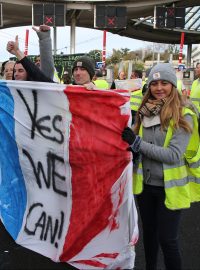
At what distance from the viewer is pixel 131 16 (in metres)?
32.6

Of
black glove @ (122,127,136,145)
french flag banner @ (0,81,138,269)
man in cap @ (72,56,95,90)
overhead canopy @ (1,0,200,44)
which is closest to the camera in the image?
black glove @ (122,127,136,145)

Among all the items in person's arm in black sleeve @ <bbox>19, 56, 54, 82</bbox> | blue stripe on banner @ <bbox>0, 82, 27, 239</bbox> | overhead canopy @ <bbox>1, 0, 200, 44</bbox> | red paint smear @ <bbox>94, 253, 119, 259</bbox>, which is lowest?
red paint smear @ <bbox>94, 253, 119, 259</bbox>

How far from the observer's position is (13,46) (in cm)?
361

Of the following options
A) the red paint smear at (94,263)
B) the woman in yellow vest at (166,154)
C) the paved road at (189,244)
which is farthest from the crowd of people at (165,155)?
the paved road at (189,244)

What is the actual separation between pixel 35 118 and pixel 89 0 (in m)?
22.2

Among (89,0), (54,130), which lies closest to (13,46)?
(54,130)

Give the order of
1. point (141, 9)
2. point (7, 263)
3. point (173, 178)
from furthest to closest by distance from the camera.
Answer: point (141, 9), point (7, 263), point (173, 178)

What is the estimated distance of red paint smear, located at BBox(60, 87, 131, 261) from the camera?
9.19 ft

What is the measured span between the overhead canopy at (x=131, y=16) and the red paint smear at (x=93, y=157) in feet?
72.9

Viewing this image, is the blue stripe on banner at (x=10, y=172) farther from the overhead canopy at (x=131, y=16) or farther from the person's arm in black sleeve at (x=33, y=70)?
the overhead canopy at (x=131, y=16)

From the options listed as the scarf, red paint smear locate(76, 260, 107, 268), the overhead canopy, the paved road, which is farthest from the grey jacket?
the overhead canopy

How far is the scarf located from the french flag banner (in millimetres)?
168

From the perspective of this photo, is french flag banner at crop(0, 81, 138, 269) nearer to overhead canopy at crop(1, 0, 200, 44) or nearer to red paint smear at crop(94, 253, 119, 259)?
red paint smear at crop(94, 253, 119, 259)

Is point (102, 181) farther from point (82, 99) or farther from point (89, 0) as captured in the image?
point (89, 0)
